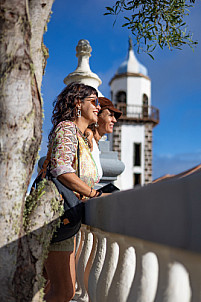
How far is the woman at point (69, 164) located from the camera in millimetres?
2059

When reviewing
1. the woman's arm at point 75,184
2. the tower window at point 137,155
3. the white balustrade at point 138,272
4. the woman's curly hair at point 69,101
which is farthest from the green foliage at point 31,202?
the tower window at point 137,155

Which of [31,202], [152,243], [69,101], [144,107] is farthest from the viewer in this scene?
[144,107]

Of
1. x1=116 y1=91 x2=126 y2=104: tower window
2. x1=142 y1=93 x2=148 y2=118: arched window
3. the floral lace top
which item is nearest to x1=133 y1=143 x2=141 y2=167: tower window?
x1=142 y1=93 x2=148 y2=118: arched window

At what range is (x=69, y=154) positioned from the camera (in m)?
2.07

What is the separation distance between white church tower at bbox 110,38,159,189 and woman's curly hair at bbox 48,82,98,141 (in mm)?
28900

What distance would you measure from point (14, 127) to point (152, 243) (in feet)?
2.73

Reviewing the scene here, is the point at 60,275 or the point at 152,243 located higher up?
the point at 152,243

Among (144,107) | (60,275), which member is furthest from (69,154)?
(144,107)

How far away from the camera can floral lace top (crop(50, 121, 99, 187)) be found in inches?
80.5

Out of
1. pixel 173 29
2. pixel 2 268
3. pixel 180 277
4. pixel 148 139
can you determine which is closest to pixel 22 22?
pixel 2 268

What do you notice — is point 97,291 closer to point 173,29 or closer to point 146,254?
point 146,254

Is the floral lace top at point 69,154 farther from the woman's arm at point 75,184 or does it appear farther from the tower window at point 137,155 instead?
the tower window at point 137,155

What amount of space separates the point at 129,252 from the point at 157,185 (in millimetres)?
652

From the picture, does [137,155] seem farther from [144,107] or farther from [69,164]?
[69,164]
